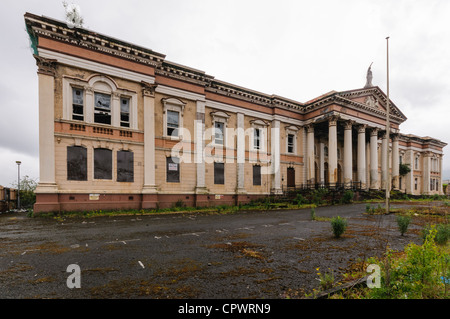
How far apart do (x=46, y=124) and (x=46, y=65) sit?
349 cm

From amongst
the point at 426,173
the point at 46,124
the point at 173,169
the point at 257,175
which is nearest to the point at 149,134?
the point at 173,169

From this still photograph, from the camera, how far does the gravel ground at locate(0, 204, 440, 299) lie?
316cm

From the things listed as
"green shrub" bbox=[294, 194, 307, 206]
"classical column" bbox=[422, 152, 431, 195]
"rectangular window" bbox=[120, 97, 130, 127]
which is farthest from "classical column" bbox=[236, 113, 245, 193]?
"classical column" bbox=[422, 152, 431, 195]

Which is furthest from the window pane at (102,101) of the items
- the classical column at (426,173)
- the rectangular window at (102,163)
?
the classical column at (426,173)

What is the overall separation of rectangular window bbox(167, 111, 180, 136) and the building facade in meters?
0.08

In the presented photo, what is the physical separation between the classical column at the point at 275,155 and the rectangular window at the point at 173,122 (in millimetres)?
10242

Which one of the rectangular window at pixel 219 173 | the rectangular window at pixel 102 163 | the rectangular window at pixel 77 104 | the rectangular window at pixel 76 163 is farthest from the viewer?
the rectangular window at pixel 219 173

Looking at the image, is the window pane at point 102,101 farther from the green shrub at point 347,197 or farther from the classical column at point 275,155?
the green shrub at point 347,197

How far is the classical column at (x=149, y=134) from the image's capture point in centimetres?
1519

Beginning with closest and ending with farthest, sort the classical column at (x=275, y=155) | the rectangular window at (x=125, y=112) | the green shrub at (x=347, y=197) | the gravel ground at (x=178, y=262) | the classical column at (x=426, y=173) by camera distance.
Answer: the gravel ground at (x=178, y=262)
the rectangular window at (x=125, y=112)
the green shrub at (x=347, y=197)
the classical column at (x=275, y=155)
the classical column at (x=426, y=173)

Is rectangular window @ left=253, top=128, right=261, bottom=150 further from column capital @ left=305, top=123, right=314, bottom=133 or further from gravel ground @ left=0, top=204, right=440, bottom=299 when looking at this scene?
gravel ground @ left=0, top=204, right=440, bottom=299

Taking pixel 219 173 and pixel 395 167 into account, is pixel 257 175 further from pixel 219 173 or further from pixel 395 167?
pixel 395 167

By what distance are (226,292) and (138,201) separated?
42.9 feet

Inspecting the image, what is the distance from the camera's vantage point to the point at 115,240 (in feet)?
21.1
